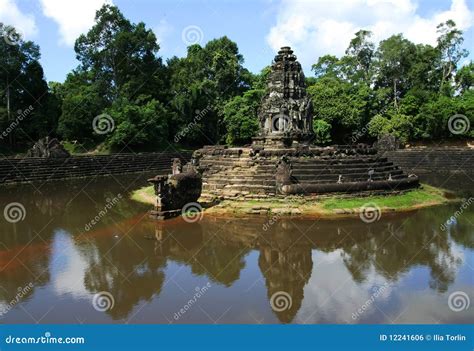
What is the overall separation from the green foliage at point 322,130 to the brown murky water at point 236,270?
27.4 m

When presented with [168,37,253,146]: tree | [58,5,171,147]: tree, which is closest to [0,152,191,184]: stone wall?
[58,5,171,147]: tree

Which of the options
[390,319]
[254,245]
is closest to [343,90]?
[254,245]

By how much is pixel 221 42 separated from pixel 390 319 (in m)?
46.2

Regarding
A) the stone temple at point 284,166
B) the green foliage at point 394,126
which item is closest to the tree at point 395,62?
the green foliage at point 394,126

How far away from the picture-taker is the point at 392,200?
56.0 ft

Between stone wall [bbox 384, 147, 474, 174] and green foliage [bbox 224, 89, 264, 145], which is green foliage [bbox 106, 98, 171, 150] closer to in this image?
green foliage [bbox 224, 89, 264, 145]

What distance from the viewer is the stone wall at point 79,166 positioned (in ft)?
87.8

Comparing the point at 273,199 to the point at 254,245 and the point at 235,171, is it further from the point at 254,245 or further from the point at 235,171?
the point at 254,245

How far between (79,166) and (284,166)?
19390 millimetres

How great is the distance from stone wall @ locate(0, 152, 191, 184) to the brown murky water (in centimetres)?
1301

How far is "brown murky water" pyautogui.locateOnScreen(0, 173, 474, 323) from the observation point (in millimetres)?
7383

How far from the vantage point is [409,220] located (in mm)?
14484

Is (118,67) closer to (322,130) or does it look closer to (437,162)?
(322,130)

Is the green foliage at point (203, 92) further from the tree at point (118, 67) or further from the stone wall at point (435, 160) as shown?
the stone wall at point (435, 160)
